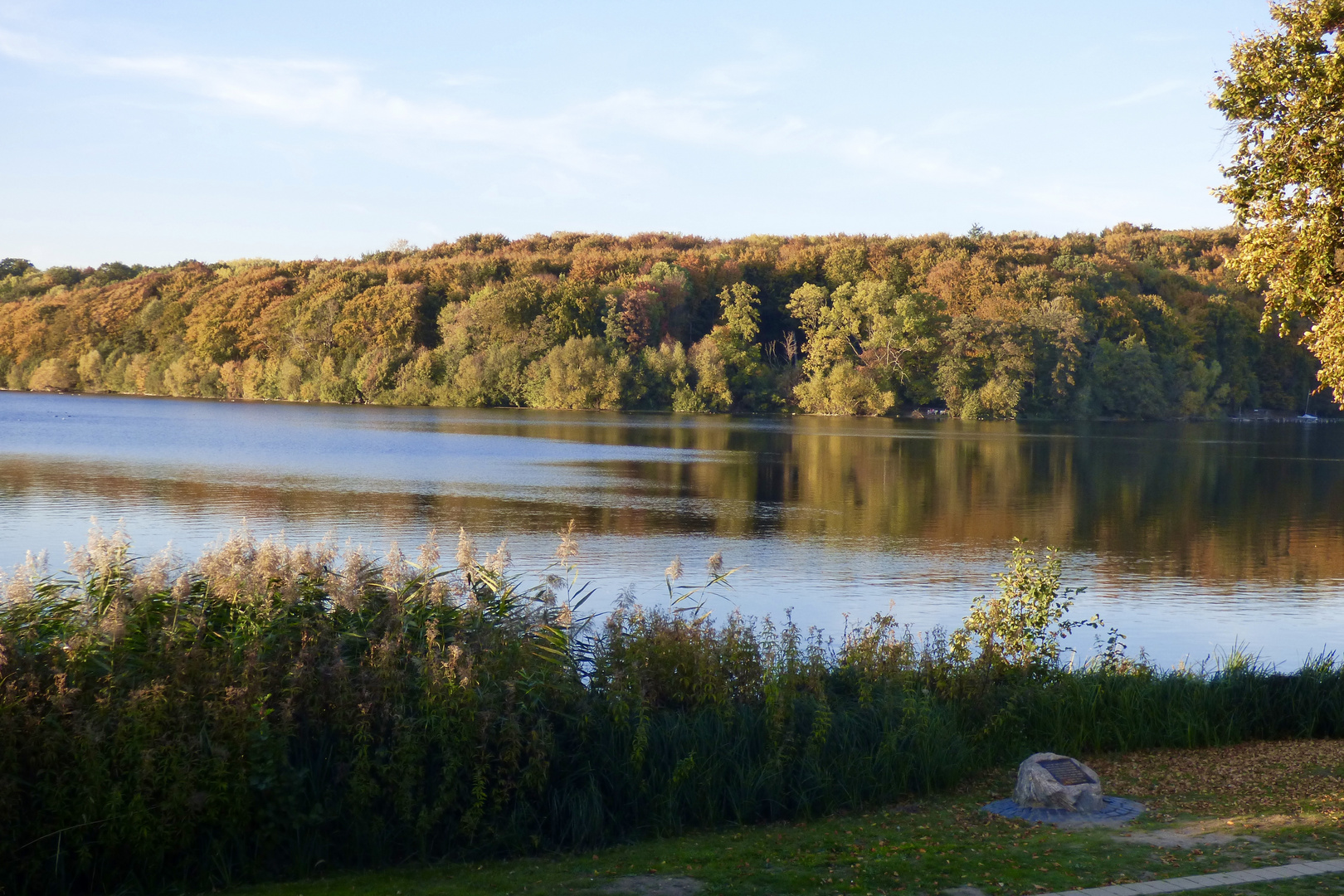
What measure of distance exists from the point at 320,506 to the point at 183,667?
2556cm

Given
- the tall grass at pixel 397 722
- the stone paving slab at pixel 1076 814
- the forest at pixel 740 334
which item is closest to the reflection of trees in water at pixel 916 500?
the tall grass at pixel 397 722

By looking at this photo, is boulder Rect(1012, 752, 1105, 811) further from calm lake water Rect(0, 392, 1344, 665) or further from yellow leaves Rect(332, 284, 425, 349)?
yellow leaves Rect(332, 284, 425, 349)

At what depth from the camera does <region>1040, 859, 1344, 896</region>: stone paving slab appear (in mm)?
5977

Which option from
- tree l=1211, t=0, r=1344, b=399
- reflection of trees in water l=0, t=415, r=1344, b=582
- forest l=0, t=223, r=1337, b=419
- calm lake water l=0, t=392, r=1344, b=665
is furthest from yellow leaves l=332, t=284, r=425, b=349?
tree l=1211, t=0, r=1344, b=399

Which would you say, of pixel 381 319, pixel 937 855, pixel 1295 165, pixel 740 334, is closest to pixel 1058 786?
pixel 937 855

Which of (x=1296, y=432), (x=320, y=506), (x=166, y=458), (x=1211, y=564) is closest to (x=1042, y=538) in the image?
(x=1211, y=564)

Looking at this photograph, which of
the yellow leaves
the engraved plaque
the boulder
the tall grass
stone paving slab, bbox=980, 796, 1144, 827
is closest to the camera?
the tall grass

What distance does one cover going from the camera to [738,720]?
8.74m

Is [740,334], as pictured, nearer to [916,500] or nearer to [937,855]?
[916,500]

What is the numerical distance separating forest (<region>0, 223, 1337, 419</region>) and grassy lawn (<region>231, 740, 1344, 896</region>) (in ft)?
296

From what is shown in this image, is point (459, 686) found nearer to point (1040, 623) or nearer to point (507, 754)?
point (507, 754)

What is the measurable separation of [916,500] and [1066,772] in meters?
29.5

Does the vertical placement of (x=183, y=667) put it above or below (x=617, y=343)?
below

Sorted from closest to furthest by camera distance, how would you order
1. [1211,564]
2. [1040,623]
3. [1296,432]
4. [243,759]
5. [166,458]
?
[243,759], [1040,623], [1211,564], [166,458], [1296,432]
